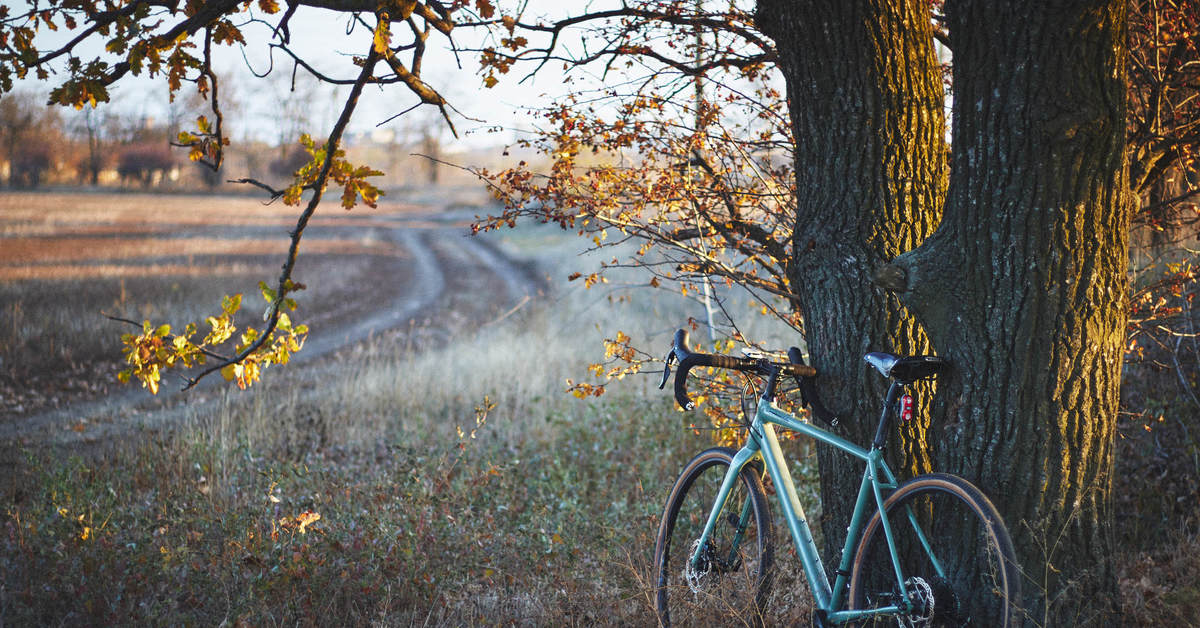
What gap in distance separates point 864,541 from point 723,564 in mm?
891

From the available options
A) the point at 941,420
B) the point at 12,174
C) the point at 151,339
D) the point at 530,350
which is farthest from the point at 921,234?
the point at 12,174

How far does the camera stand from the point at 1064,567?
2.92 m

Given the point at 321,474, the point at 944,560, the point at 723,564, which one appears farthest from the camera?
the point at 321,474

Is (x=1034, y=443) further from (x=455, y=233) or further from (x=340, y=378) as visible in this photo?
(x=455, y=233)

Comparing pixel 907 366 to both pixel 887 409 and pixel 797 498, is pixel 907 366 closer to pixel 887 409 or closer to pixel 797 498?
pixel 887 409

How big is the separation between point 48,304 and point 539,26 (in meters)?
13.0

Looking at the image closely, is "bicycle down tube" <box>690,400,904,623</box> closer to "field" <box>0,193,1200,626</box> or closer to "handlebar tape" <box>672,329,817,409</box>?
"handlebar tape" <box>672,329,817,409</box>

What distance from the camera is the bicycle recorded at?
2.74 meters

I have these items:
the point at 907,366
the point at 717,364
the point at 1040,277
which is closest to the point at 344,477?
the point at 717,364

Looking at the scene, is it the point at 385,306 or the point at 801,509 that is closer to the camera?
the point at 801,509

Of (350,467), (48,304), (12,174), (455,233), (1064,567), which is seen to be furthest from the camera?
(455,233)

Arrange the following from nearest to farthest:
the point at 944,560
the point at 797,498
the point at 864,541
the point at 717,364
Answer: the point at 864,541 < the point at 944,560 < the point at 797,498 < the point at 717,364

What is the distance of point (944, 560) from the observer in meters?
3.06

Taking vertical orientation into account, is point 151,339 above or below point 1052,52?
below
